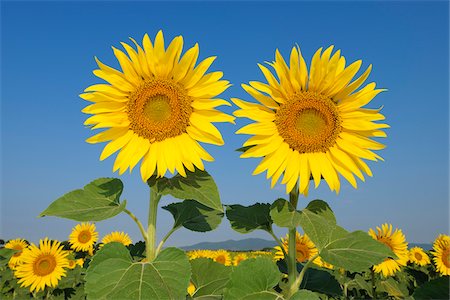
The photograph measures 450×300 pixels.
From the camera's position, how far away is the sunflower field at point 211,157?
9.44 feet

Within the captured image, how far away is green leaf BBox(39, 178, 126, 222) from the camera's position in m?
2.99

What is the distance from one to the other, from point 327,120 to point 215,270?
142 cm

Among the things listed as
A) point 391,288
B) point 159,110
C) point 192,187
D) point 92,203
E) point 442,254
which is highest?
point 159,110

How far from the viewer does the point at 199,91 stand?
3.13m

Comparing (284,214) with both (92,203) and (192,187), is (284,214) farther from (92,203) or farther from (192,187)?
(92,203)

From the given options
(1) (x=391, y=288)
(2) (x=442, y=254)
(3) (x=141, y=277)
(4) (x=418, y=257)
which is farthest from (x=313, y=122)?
(4) (x=418, y=257)

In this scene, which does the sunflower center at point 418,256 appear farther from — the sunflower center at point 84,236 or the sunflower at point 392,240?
the sunflower center at point 84,236

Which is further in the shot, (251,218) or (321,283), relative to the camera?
(321,283)

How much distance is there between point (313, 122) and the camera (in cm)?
349

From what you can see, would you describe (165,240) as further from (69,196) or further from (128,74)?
(128,74)

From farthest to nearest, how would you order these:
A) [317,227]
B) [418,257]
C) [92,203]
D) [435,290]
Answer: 1. [418,257]
2. [92,203]
3. [317,227]
4. [435,290]

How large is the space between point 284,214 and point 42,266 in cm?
671

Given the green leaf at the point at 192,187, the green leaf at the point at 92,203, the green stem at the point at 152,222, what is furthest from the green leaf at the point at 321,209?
the green leaf at the point at 92,203

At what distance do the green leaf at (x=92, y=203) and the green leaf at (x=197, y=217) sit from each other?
549mm
